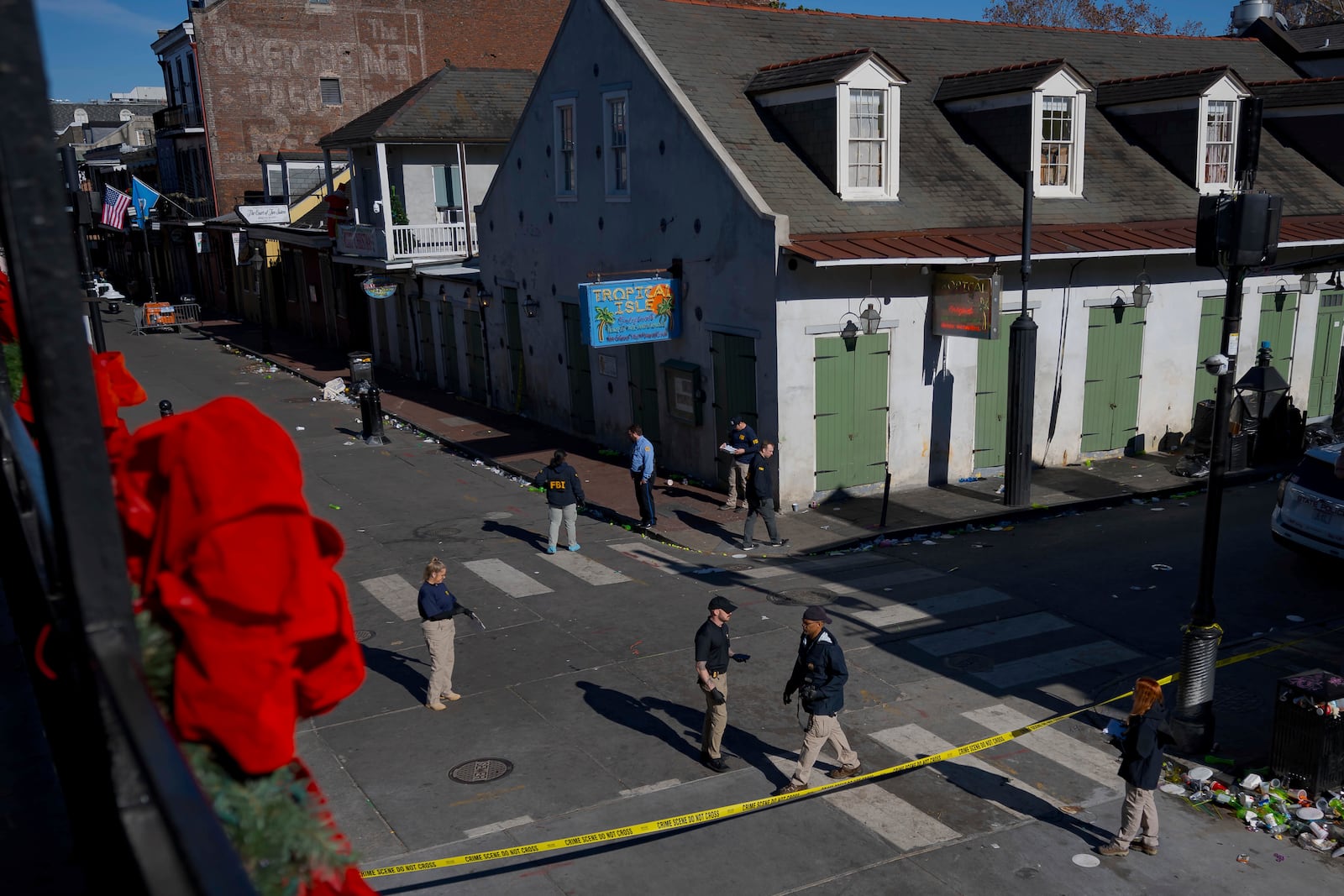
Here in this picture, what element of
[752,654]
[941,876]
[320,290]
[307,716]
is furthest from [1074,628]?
[320,290]

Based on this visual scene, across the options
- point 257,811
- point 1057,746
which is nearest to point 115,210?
point 1057,746

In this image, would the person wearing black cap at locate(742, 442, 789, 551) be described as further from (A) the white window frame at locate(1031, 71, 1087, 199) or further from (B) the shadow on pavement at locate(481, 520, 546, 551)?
(A) the white window frame at locate(1031, 71, 1087, 199)

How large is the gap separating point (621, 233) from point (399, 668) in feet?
38.3

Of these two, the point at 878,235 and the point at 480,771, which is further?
the point at 878,235

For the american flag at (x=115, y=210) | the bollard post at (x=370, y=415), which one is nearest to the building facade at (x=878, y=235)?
the bollard post at (x=370, y=415)

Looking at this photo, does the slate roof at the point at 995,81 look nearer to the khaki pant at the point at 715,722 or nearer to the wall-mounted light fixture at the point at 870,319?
the wall-mounted light fixture at the point at 870,319

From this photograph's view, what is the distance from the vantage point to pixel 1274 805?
29.0 feet

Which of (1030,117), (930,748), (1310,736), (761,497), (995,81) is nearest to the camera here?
(1310,736)

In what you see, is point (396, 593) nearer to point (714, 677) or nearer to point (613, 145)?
point (714, 677)

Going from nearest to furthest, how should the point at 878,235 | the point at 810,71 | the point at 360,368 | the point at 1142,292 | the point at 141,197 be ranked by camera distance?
the point at 878,235 < the point at 810,71 < the point at 1142,292 < the point at 360,368 < the point at 141,197

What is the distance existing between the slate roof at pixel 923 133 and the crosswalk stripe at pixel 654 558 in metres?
5.78

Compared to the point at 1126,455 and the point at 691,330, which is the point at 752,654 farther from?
the point at 1126,455

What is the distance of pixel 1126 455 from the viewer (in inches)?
869

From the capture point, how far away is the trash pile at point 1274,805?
27.8ft
